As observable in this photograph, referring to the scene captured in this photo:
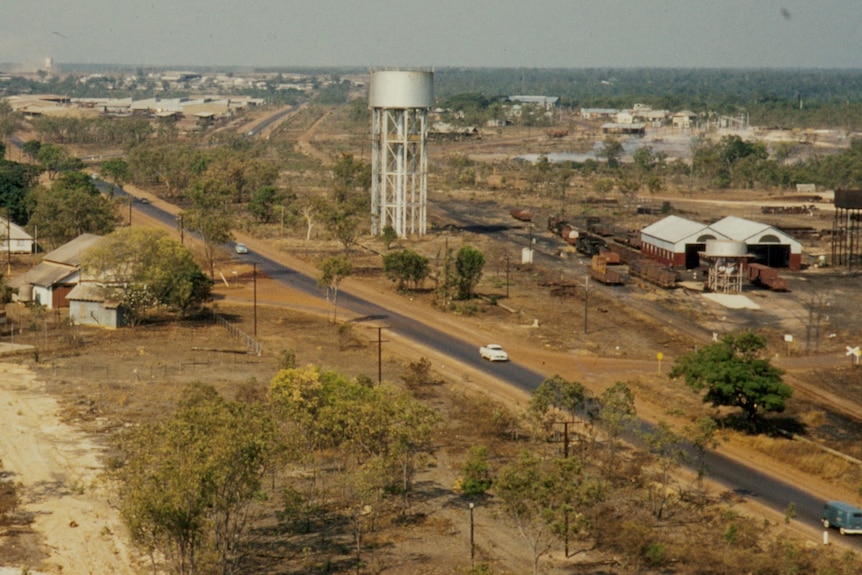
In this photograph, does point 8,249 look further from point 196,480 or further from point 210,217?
point 196,480

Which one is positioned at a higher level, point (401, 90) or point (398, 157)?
point (401, 90)

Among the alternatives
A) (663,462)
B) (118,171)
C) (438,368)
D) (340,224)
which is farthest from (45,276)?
(118,171)

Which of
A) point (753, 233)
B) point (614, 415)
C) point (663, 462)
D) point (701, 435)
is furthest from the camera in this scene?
point (753, 233)

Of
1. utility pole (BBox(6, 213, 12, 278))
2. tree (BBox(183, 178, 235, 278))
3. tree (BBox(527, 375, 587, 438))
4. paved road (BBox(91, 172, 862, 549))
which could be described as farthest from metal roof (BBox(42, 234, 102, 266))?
tree (BBox(527, 375, 587, 438))

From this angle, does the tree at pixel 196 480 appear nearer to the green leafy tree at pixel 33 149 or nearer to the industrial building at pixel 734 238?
the industrial building at pixel 734 238

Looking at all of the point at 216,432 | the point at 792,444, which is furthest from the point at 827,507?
the point at 216,432
